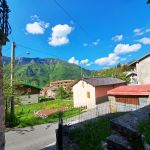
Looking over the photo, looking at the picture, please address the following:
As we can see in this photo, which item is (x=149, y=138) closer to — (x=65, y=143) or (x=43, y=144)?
(x=65, y=143)

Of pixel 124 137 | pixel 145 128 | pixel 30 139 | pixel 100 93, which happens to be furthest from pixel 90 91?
pixel 124 137

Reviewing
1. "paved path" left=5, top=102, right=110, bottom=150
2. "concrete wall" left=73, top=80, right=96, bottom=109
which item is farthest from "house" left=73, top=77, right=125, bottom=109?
"paved path" left=5, top=102, right=110, bottom=150

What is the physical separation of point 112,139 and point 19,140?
15153mm

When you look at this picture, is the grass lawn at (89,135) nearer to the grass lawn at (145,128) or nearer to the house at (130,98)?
the grass lawn at (145,128)

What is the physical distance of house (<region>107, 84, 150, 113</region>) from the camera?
902 inches

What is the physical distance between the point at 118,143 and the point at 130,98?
65.9ft

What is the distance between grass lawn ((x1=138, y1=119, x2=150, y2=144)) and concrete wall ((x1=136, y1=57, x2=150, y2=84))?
2318 centimetres

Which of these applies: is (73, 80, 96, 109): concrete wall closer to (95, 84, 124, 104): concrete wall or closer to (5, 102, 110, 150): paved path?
(95, 84, 124, 104): concrete wall

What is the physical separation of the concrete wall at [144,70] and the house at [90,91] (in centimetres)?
1250

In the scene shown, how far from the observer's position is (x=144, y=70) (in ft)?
94.9

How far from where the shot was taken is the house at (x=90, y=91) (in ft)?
136

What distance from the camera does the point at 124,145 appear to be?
4992 mm

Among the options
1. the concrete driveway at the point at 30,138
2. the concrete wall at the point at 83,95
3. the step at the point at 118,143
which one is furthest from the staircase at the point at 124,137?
the concrete wall at the point at 83,95

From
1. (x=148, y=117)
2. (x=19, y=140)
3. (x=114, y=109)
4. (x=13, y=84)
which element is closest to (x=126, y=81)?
(x=114, y=109)
